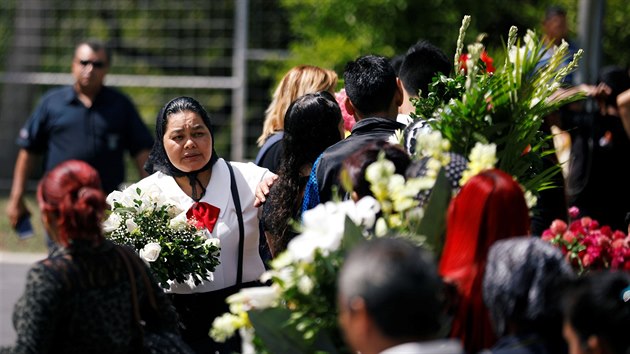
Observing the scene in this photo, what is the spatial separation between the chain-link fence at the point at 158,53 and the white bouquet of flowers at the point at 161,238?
829 centimetres

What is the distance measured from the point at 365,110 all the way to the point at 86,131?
4.44 meters

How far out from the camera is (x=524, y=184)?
14.0ft

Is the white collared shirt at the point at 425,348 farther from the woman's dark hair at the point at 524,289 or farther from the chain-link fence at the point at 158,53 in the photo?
→ the chain-link fence at the point at 158,53

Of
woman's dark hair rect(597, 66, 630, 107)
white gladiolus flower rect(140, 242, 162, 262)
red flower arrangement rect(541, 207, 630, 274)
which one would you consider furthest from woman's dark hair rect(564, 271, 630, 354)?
woman's dark hair rect(597, 66, 630, 107)

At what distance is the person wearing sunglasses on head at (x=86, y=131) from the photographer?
922cm

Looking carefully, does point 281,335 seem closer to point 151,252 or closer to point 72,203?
point 72,203

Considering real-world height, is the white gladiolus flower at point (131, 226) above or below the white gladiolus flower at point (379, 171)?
below

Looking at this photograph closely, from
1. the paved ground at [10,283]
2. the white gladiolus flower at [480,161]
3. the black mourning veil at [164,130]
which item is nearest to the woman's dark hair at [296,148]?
the black mourning veil at [164,130]

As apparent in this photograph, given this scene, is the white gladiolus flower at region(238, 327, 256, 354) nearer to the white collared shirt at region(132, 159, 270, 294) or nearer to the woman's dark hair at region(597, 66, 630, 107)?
the white collared shirt at region(132, 159, 270, 294)

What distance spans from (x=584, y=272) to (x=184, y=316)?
186cm

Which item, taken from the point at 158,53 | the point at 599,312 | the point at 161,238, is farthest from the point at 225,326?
the point at 158,53

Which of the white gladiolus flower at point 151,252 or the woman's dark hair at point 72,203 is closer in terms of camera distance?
the woman's dark hair at point 72,203

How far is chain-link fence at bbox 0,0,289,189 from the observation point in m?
13.6

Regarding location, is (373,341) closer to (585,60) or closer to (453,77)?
(453,77)
